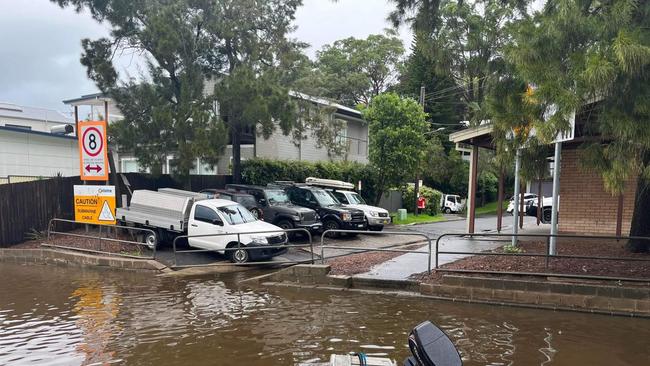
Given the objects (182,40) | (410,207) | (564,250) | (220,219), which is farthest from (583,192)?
(410,207)

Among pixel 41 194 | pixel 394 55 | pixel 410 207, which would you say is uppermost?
pixel 394 55

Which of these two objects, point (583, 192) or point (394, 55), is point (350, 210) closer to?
point (583, 192)

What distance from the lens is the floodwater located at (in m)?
6.12

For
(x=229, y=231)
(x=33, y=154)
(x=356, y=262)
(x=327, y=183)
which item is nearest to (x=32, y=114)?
(x=33, y=154)

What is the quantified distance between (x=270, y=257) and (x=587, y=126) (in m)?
8.83

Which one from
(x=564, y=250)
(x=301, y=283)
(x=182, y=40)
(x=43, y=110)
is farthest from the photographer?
(x=43, y=110)

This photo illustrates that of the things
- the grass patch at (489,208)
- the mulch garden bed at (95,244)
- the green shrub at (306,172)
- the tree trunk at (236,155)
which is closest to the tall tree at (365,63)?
the grass patch at (489,208)

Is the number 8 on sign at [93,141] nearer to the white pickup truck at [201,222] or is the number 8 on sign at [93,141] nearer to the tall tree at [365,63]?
the white pickup truck at [201,222]

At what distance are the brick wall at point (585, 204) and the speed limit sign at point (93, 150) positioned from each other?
555 inches

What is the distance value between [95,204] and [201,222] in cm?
301

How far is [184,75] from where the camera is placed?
17.4m

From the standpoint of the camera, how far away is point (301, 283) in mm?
10430

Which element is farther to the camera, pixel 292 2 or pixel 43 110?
pixel 43 110

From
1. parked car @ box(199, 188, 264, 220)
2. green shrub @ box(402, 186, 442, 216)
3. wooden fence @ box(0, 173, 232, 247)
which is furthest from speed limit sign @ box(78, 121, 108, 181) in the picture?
green shrub @ box(402, 186, 442, 216)
